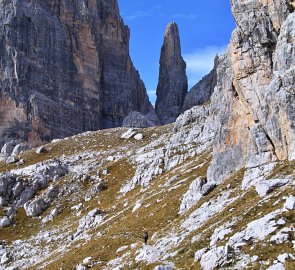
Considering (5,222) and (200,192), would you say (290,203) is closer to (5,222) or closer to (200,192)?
(200,192)

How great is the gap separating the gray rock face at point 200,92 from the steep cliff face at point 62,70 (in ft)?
50.3

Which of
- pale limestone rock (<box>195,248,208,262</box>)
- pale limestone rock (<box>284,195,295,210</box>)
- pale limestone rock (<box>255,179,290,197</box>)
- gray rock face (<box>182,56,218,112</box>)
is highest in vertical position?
gray rock face (<box>182,56,218,112</box>)

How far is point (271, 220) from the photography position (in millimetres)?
25703

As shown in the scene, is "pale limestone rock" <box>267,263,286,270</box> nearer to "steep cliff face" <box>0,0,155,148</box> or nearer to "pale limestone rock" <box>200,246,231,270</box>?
"pale limestone rock" <box>200,246,231,270</box>

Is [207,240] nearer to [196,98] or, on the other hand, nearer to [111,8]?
[196,98]

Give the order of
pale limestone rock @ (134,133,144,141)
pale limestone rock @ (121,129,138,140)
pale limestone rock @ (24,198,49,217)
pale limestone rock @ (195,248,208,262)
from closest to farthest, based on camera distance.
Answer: pale limestone rock @ (195,248,208,262) < pale limestone rock @ (24,198,49,217) < pale limestone rock @ (134,133,144,141) < pale limestone rock @ (121,129,138,140)

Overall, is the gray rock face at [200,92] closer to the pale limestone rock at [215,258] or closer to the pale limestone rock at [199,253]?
the pale limestone rock at [199,253]

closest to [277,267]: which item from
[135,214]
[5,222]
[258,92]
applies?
[258,92]

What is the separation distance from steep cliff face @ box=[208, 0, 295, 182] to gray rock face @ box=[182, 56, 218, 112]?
12107 cm

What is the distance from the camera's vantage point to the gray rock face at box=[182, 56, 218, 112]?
17268 centimetres

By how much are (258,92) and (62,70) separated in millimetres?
132297

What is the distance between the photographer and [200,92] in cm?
18062

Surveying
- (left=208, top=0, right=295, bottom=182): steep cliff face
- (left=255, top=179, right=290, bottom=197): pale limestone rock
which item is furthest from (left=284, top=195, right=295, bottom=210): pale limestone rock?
Result: (left=208, top=0, right=295, bottom=182): steep cliff face

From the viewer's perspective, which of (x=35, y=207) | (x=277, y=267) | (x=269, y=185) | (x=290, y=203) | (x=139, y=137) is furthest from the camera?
(x=139, y=137)
